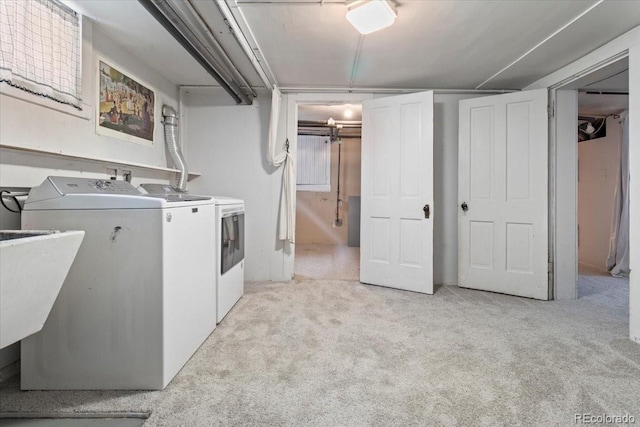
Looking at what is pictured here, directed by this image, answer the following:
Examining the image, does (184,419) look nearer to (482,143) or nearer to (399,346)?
(399,346)

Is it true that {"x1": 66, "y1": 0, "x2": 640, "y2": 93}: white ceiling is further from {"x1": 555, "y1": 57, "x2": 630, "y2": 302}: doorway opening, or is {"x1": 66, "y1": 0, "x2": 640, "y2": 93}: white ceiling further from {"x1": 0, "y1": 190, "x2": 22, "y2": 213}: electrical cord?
{"x1": 0, "y1": 190, "x2": 22, "y2": 213}: electrical cord

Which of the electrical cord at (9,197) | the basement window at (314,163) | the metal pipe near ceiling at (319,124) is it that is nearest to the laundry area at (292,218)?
the electrical cord at (9,197)

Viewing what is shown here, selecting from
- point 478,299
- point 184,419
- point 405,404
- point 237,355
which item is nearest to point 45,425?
point 184,419

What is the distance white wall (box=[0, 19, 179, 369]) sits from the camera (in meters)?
1.52

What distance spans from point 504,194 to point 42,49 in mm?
3761

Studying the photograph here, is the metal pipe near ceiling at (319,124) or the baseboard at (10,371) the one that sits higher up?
the metal pipe near ceiling at (319,124)

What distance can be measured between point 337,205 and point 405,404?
4824 mm

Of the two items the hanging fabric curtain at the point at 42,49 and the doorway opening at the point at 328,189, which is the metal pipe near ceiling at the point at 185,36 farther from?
the doorway opening at the point at 328,189

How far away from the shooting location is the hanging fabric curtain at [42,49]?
56.7 inches

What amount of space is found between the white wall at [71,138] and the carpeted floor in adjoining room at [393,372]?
39.9 inches

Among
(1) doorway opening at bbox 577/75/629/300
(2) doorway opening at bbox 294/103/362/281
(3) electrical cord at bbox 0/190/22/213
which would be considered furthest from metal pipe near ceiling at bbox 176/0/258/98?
(1) doorway opening at bbox 577/75/629/300

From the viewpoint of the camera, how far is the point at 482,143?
10.0ft

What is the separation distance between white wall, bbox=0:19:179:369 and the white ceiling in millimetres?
125

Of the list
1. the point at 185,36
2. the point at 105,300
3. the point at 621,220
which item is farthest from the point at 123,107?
the point at 621,220
